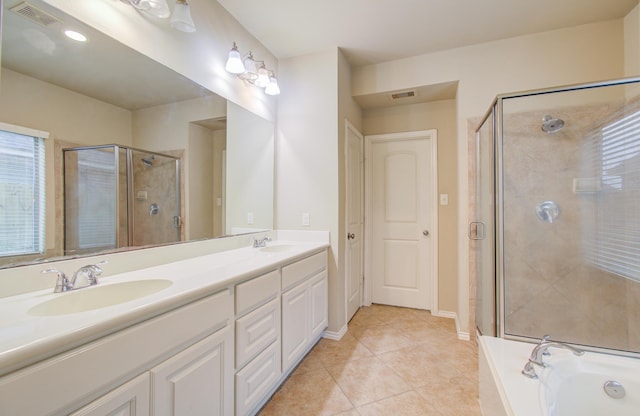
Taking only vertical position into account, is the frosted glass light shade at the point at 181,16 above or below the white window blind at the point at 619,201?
above

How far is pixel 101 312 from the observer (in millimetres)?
825

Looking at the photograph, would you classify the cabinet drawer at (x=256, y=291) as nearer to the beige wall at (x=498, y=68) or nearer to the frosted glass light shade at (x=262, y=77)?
the frosted glass light shade at (x=262, y=77)

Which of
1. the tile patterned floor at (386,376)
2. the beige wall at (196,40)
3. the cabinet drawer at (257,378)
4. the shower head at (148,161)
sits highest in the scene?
the beige wall at (196,40)

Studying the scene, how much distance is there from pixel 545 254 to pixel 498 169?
801 mm

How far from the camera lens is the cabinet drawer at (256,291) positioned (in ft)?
4.40

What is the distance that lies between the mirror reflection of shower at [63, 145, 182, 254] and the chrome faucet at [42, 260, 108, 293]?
0.14 meters

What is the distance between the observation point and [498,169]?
195 cm

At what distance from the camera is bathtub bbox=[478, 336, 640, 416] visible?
3.91 feet

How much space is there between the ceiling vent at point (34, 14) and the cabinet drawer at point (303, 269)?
5.10ft

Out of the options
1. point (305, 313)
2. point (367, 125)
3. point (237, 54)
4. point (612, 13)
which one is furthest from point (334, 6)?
point (305, 313)

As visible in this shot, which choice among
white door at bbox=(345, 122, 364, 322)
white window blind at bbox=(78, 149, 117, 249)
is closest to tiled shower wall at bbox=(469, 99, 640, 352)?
white door at bbox=(345, 122, 364, 322)

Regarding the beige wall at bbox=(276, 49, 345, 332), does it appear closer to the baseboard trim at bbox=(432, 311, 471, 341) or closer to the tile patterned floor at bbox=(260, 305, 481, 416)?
the tile patterned floor at bbox=(260, 305, 481, 416)

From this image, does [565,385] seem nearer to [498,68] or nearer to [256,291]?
[256,291]

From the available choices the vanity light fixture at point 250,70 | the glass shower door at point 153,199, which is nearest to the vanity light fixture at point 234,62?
the vanity light fixture at point 250,70
